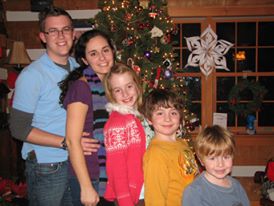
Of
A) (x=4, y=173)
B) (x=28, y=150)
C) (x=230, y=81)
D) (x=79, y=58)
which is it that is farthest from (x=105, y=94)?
(x=230, y=81)

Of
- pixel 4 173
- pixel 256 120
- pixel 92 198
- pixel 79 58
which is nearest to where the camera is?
pixel 92 198

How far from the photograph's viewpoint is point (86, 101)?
1803 mm

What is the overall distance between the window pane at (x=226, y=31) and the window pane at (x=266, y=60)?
0.53 metres

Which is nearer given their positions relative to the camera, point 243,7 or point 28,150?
point 28,150

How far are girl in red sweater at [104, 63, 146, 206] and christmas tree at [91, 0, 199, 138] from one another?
1460mm

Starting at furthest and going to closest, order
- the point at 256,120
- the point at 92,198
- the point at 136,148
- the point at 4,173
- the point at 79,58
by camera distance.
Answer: the point at 256,120 < the point at 4,173 < the point at 79,58 < the point at 136,148 < the point at 92,198

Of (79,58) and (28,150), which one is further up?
(79,58)

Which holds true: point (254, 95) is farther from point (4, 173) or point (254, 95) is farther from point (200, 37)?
point (4, 173)

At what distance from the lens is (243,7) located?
5.14 metres

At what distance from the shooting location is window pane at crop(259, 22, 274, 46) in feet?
18.2

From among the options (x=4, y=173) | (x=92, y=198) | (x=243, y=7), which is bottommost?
(x=4, y=173)

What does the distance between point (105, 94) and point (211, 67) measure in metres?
3.70

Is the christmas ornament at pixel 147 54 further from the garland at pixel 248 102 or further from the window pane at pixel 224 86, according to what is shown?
the window pane at pixel 224 86

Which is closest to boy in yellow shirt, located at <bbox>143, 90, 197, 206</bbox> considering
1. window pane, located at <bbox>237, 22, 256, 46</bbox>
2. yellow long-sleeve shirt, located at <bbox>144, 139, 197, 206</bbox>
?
yellow long-sleeve shirt, located at <bbox>144, 139, 197, 206</bbox>
